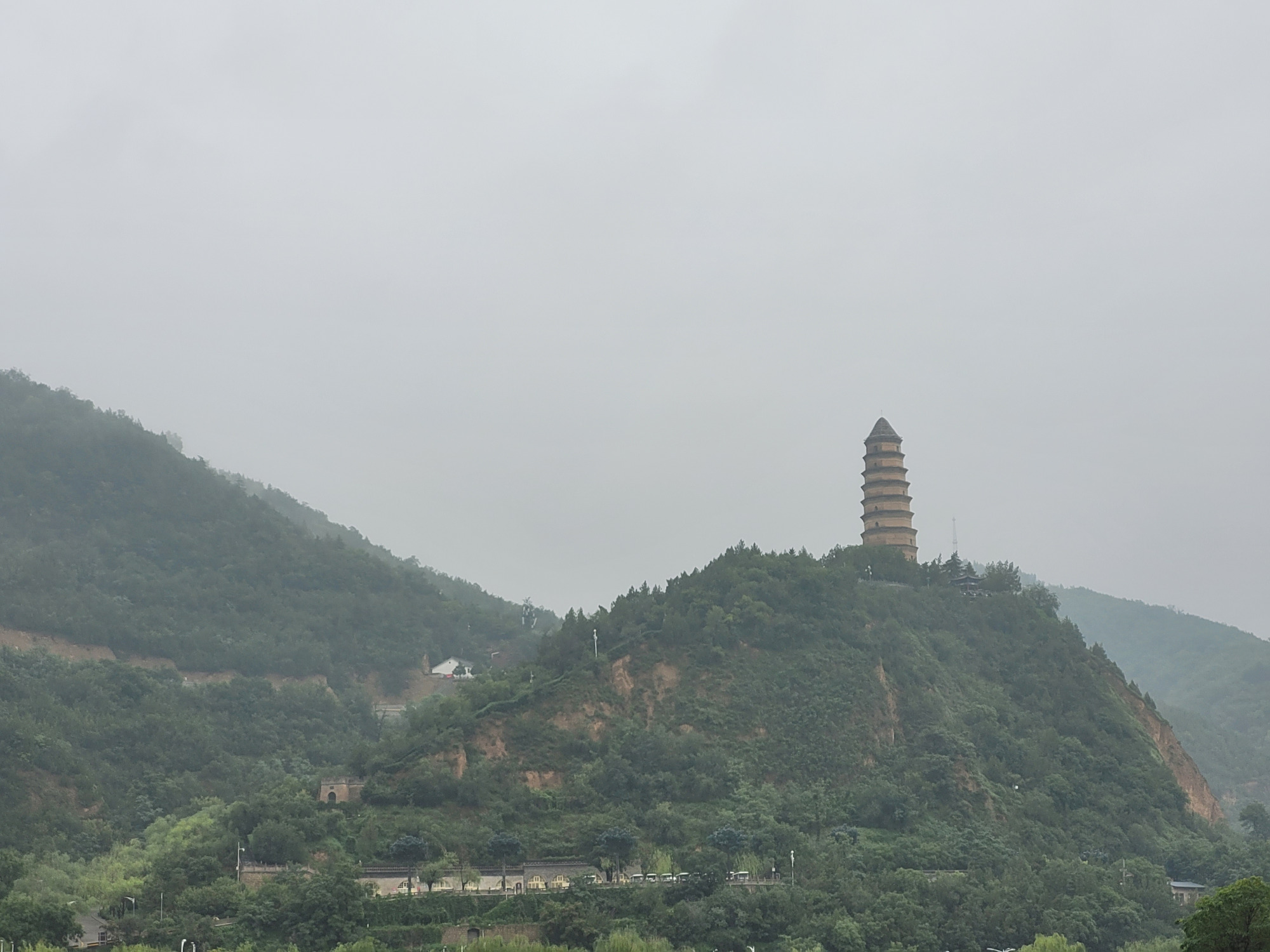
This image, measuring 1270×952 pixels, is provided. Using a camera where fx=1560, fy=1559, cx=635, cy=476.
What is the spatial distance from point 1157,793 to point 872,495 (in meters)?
23.0

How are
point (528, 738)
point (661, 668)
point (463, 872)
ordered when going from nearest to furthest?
1. point (463, 872)
2. point (528, 738)
3. point (661, 668)

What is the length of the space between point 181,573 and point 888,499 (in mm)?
42912

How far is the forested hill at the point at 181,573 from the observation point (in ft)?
286

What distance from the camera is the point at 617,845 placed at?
180 ft

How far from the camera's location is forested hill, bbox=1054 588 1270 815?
111 m

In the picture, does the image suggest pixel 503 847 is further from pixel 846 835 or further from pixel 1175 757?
pixel 1175 757

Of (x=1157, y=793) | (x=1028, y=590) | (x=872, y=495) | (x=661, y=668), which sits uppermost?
(x=872, y=495)

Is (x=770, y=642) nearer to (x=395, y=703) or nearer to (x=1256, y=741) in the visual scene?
(x=395, y=703)

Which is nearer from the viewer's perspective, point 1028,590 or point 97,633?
point 1028,590

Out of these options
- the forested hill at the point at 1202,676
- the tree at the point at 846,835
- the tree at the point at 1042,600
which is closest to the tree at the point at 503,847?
the tree at the point at 846,835

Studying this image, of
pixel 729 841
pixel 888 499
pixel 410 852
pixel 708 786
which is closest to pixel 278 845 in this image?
pixel 410 852

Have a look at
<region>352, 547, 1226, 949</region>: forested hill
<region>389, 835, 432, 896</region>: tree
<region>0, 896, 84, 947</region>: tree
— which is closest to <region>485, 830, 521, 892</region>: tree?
<region>352, 547, 1226, 949</region>: forested hill

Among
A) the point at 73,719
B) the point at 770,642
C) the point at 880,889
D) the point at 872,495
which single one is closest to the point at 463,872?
the point at 880,889

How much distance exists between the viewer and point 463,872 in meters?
52.6
